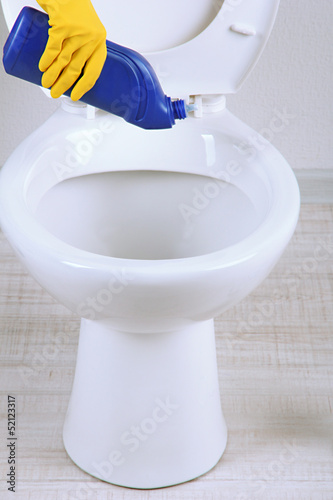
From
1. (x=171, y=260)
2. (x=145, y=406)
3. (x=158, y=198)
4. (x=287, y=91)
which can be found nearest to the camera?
(x=171, y=260)

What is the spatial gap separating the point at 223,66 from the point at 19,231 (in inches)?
16.1

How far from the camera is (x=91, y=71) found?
30.3 inches

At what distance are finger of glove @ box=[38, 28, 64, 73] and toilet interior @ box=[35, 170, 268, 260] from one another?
0.24m

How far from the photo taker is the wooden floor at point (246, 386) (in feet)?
3.17

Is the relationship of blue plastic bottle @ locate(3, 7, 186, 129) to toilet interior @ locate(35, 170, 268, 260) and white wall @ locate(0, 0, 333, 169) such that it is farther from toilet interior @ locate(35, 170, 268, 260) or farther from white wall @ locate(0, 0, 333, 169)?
white wall @ locate(0, 0, 333, 169)

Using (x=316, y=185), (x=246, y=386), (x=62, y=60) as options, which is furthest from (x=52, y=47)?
(x=316, y=185)

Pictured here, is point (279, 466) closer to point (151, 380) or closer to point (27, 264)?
point (151, 380)

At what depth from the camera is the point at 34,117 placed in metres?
1.40

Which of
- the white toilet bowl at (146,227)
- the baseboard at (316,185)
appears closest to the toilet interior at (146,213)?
the white toilet bowl at (146,227)

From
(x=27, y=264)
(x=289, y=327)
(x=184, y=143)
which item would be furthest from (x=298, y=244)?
(x=27, y=264)

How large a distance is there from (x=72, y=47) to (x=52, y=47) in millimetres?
21

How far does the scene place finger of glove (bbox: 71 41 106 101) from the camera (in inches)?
30.2

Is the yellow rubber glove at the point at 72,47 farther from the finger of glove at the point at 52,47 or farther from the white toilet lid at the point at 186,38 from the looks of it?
the white toilet lid at the point at 186,38

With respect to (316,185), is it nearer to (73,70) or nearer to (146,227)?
(146,227)
